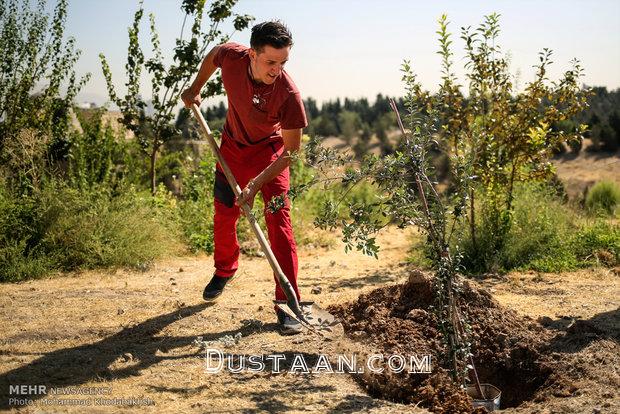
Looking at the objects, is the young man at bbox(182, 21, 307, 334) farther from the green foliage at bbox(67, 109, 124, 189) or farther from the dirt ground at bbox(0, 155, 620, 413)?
the green foliage at bbox(67, 109, 124, 189)

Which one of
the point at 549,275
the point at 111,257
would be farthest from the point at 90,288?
the point at 549,275

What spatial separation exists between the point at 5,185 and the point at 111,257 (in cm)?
150

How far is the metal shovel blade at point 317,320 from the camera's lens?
3814 mm

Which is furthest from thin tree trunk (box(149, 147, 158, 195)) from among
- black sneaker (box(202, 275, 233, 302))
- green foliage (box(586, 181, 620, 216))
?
green foliage (box(586, 181, 620, 216))

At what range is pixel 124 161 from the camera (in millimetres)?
7527

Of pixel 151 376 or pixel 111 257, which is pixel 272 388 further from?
pixel 111 257

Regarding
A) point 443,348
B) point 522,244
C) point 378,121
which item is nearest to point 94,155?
point 522,244

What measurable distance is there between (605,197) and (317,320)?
5.93 m

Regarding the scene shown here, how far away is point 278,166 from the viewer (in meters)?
3.90

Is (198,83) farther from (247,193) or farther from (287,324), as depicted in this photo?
(287,324)

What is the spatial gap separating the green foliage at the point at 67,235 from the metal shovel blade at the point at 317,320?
2468 millimetres

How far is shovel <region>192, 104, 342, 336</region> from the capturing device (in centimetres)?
382

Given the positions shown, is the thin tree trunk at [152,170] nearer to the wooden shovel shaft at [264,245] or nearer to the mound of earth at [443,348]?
the wooden shovel shaft at [264,245]

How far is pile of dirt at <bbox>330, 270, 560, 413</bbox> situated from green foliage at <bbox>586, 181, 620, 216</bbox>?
458 cm
